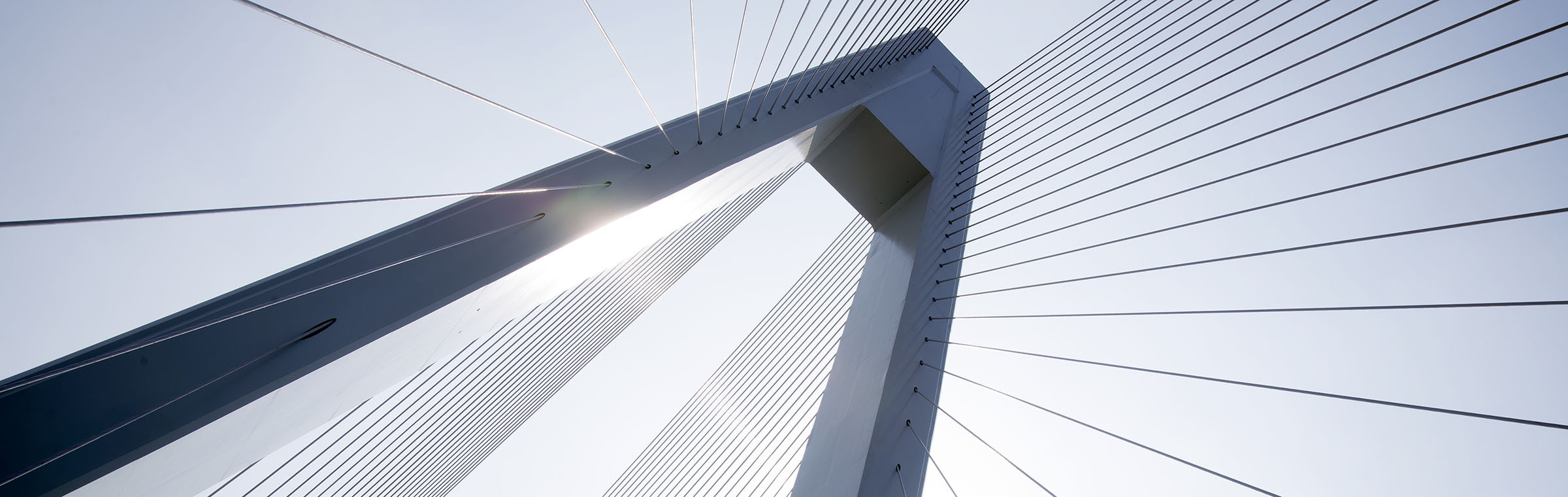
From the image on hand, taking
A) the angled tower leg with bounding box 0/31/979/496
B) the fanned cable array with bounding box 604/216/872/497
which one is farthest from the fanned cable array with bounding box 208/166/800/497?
the angled tower leg with bounding box 0/31/979/496

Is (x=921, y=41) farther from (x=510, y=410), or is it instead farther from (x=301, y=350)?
(x=510, y=410)

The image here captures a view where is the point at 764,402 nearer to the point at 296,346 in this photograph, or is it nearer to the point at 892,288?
the point at 892,288

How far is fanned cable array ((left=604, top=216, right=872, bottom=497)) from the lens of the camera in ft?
12.5

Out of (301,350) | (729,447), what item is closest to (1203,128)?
(301,350)

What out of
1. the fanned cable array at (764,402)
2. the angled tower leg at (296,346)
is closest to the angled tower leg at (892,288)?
the angled tower leg at (296,346)

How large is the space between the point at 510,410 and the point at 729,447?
2.07 metres

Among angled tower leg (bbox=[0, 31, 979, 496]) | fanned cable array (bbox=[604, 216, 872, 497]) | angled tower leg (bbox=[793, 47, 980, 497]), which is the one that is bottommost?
fanned cable array (bbox=[604, 216, 872, 497])

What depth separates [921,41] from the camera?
12.9 feet

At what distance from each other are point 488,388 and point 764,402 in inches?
80.4

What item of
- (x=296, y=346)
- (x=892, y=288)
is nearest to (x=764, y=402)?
(x=892, y=288)

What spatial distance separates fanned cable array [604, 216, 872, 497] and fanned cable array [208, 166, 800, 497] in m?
0.87

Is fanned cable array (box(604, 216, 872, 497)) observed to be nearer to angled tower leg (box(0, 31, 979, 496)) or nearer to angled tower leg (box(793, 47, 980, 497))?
angled tower leg (box(793, 47, 980, 497))

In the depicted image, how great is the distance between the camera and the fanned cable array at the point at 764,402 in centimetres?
382

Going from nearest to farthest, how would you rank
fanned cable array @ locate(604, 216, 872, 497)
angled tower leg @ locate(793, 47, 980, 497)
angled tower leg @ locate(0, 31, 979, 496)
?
1. angled tower leg @ locate(0, 31, 979, 496)
2. angled tower leg @ locate(793, 47, 980, 497)
3. fanned cable array @ locate(604, 216, 872, 497)
